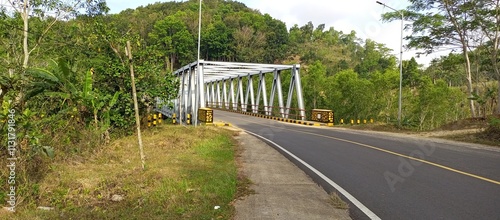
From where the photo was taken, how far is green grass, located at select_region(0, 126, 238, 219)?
16.4ft

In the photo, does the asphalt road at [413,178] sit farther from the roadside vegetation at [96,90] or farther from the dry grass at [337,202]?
the roadside vegetation at [96,90]

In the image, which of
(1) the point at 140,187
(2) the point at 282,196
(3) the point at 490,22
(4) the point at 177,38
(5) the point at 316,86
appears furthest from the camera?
(4) the point at 177,38

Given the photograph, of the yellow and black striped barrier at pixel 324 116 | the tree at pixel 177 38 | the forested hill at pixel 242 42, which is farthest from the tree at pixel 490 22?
the tree at pixel 177 38

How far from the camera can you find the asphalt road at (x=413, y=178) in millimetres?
5148

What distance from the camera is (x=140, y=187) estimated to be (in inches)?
249

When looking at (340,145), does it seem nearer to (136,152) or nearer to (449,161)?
(449,161)

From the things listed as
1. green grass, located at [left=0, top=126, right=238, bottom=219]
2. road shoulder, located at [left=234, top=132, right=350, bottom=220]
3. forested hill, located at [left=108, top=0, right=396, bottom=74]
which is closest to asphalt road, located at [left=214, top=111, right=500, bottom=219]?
road shoulder, located at [left=234, top=132, right=350, bottom=220]

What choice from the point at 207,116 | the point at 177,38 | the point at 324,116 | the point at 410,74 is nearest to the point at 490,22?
the point at 324,116

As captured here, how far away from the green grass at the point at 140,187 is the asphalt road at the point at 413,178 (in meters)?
2.09

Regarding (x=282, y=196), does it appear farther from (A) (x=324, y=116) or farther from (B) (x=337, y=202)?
(A) (x=324, y=116)

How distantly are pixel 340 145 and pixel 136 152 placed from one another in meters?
6.83

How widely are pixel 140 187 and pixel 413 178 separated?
5.32 metres

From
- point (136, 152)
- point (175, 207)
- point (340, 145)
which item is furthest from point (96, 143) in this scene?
point (340, 145)

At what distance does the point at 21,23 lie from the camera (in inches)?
471
